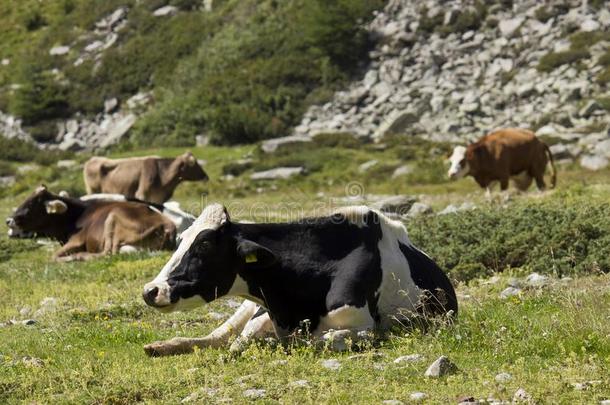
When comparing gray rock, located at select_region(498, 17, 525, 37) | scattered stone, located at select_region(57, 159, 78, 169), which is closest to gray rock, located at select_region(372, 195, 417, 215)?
scattered stone, located at select_region(57, 159, 78, 169)

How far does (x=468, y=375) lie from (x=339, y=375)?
97 cm

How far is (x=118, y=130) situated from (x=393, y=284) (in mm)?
51461

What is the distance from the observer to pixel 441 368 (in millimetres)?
7547

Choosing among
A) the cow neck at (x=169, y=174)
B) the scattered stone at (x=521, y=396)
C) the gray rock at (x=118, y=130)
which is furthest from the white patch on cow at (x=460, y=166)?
the gray rock at (x=118, y=130)

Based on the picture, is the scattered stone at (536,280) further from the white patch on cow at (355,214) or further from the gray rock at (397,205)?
the gray rock at (397,205)

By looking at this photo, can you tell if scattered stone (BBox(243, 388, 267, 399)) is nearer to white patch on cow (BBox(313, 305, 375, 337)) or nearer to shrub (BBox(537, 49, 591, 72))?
white patch on cow (BBox(313, 305, 375, 337))

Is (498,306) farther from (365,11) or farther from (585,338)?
(365,11)

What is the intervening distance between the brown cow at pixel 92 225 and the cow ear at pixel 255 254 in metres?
10.2

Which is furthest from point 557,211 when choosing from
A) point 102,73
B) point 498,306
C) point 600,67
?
point 102,73

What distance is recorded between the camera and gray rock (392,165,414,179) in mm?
39250

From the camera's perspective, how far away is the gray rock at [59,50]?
72.4m

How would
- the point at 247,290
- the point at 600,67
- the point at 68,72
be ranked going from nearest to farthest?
the point at 247,290
the point at 600,67
the point at 68,72

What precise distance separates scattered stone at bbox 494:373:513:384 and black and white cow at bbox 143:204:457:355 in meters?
1.65

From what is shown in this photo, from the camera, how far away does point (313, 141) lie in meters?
48.2
